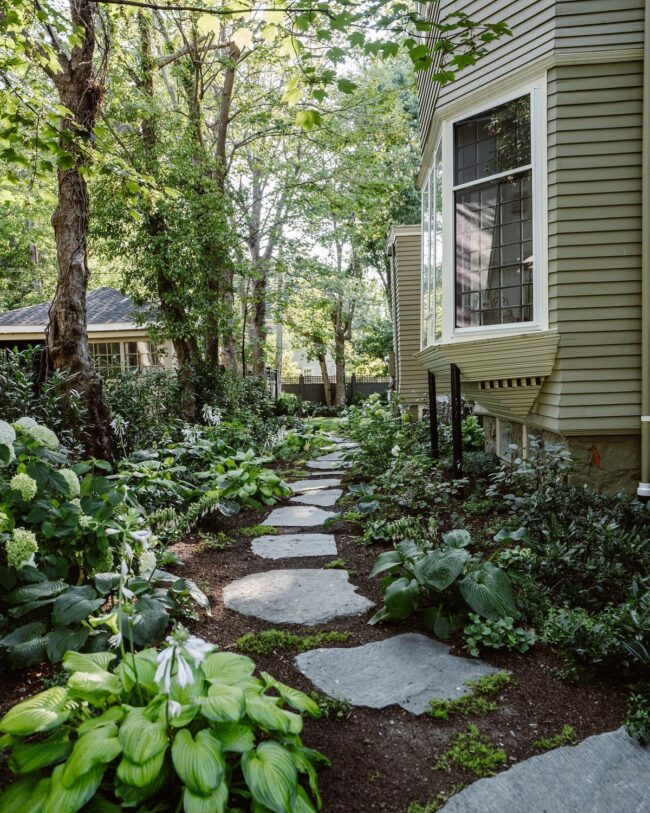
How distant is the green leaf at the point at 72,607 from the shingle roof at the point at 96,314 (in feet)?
40.4

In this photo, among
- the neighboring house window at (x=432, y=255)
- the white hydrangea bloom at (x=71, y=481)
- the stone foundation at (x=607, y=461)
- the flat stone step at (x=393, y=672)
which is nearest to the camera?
the flat stone step at (x=393, y=672)

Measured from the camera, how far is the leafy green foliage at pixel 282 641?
2.86 metres

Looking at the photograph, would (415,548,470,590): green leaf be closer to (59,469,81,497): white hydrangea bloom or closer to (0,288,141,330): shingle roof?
(59,469,81,497): white hydrangea bloom

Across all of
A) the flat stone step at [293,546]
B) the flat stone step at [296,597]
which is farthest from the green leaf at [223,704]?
the flat stone step at [293,546]

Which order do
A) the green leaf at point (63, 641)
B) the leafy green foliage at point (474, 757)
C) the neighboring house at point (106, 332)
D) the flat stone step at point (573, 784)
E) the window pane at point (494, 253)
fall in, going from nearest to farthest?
the flat stone step at point (573, 784), the leafy green foliage at point (474, 757), the green leaf at point (63, 641), the window pane at point (494, 253), the neighboring house at point (106, 332)

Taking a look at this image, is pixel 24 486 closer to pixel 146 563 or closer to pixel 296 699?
pixel 146 563

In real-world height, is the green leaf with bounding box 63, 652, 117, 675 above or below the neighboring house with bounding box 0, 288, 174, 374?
below

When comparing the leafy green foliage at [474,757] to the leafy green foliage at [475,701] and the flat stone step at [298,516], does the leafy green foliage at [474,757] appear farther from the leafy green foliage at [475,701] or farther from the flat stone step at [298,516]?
the flat stone step at [298,516]

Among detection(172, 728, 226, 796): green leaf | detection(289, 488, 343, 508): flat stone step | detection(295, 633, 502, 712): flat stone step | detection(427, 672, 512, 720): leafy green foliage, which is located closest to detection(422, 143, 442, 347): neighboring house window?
detection(289, 488, 343, 508): flat stone step

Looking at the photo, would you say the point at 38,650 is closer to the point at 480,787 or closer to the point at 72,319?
the point at 480,787

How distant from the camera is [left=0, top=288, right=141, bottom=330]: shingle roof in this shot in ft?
48.2

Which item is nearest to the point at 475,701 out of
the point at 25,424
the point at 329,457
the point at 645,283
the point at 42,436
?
the point at 42,436

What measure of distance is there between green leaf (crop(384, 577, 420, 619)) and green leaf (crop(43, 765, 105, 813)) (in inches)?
67.6

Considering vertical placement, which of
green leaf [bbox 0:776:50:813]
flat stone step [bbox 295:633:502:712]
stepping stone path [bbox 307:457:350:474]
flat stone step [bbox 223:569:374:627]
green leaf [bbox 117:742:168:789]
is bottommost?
stepping stone path [bbox 307:457:350:474]
